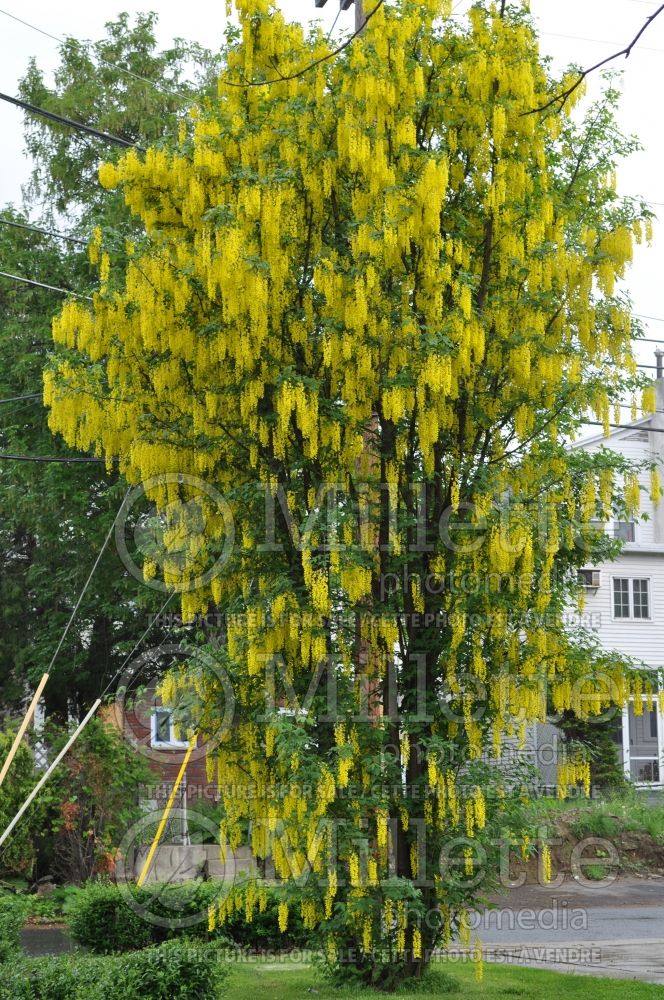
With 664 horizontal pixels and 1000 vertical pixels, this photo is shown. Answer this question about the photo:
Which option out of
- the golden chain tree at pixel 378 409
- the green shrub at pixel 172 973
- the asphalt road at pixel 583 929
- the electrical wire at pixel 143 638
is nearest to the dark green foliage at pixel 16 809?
the electrical wire at pixel 143 638

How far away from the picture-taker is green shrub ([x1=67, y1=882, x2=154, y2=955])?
12.0 metres

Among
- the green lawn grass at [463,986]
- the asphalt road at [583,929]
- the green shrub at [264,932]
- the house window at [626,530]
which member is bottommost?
the asphalt road at [583,929]

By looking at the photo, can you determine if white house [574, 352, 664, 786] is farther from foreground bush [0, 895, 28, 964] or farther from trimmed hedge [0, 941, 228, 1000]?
trimmed hedge [0, 941, 228, 1000]

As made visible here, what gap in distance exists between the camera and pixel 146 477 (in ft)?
33.5

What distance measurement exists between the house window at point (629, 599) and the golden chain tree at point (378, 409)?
62.6ft

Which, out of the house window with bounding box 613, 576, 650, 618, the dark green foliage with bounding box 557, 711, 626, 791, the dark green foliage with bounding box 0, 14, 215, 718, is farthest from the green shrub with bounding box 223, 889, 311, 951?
the house window with bounding box 613, 576, 650, 618

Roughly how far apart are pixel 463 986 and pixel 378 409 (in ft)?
16.4

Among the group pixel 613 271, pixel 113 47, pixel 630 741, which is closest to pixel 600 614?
pixel 630 741

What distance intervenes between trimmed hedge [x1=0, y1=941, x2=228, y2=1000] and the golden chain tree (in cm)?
142

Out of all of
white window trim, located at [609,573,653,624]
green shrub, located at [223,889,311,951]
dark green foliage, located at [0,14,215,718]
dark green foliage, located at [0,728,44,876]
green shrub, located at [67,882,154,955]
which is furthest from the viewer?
white window trim, located at [609,573,653,624]

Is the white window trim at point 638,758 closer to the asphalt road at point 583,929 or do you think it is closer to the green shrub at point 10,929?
the asphalt road at point 583,929

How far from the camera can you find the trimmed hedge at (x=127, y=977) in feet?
25.0

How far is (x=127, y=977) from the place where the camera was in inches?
302

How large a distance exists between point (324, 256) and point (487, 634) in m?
3.36
